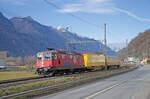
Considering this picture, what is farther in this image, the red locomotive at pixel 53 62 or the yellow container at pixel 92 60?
the yellow container at pixel 92 60

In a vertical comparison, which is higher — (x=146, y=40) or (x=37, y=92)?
(x=146, y=40)

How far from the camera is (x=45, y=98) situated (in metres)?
12.7

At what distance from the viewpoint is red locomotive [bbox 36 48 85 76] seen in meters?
28.8

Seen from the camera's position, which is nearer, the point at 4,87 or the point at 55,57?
the point at 4,87

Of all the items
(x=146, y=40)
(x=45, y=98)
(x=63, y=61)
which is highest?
(x=146, y=40)

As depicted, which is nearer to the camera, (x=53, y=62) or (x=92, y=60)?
(x=53, y=62)

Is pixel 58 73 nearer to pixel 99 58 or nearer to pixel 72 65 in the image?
pixel 72 65

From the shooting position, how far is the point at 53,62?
28938mm

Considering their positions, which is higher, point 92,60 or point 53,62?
point 92,60

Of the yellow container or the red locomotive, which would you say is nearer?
the red locomotive

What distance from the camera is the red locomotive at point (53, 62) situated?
94.4 ft

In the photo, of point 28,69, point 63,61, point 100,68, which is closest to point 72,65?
point 63,61

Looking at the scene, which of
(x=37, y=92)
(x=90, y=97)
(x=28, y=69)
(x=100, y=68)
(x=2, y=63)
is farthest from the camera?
(x=2, y=63)

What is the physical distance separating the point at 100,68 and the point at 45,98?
3560 centimetres
